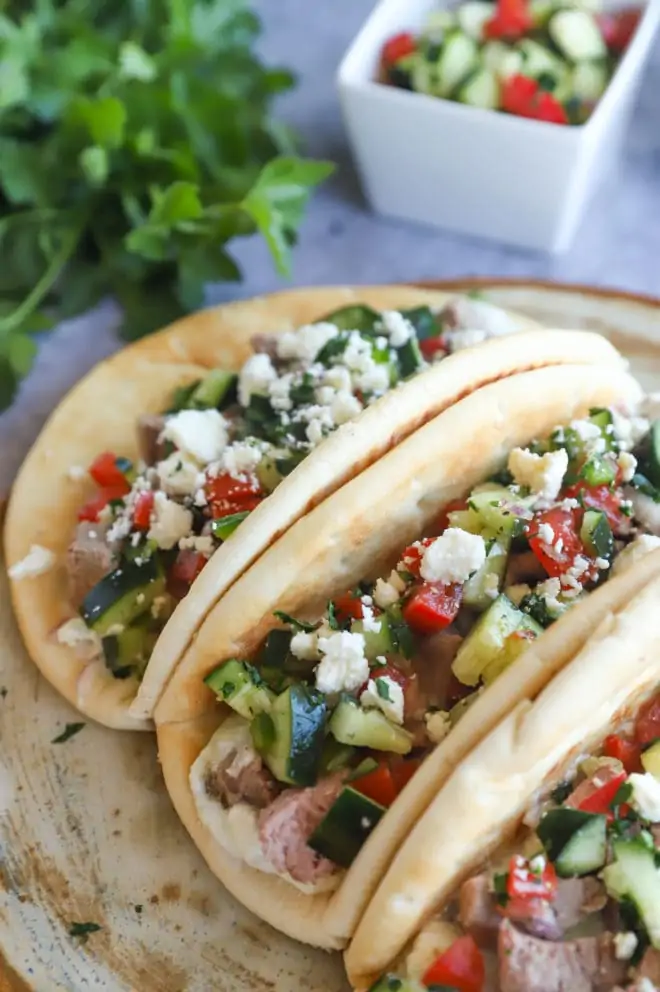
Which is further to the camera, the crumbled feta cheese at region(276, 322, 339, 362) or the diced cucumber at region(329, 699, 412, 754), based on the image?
the crumbled feta cheese at region(276, 322, 339, 362)

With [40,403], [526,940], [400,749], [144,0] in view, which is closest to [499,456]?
[400,749]

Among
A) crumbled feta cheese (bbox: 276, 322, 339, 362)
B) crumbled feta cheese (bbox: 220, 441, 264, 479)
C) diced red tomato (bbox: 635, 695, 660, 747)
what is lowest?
diced red tomato (bbox: 635, 695, 660, 747)

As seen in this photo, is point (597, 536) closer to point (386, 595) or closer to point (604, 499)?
point (604, 499)

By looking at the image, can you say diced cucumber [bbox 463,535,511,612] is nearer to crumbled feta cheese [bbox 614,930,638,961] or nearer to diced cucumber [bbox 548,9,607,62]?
crumbled feta cheese [bbox 614,930,638,961]

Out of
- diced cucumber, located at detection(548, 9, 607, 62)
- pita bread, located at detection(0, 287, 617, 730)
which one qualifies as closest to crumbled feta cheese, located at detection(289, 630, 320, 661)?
pita bread, located at detection(0, 287, 617, 730)

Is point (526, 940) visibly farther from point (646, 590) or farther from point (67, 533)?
point (67, 533)
